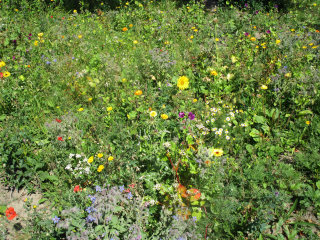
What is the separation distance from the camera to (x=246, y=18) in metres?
5.26

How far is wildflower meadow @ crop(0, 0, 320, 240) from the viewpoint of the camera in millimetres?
2117

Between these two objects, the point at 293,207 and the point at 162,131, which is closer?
the point at 293,207

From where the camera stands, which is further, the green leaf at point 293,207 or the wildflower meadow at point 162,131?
the green leaf at point 293,207

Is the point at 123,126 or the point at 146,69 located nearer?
the point at 123,126

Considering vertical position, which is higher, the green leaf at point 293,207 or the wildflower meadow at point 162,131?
the wildflower meadow at point 162,131

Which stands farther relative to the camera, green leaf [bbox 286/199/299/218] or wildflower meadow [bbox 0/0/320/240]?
green leaf [bbox 286/199/299/218]

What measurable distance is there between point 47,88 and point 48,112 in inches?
24.1

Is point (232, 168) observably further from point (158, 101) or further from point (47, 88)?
point (47, 88)

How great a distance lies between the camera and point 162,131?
2473 millimetres

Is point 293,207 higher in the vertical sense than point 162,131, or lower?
lower

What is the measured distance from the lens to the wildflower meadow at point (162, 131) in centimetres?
212

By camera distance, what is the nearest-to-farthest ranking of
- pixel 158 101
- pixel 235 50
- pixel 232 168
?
pixel 232 168 < pixel 158 101 < pixel 235 50

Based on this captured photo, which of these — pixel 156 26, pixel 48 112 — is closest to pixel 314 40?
pixel 156 26

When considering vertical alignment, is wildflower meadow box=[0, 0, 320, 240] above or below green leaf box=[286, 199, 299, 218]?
above
